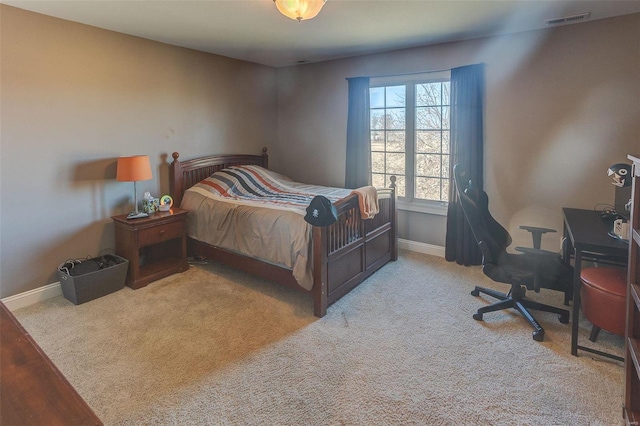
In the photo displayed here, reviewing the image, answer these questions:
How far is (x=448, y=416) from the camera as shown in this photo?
6.06 feet

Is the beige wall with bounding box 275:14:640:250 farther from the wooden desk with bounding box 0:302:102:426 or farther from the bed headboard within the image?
the wooden desk with bounding box 0:302:102:426

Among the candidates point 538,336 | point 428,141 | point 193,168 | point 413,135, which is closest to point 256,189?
point 193,168

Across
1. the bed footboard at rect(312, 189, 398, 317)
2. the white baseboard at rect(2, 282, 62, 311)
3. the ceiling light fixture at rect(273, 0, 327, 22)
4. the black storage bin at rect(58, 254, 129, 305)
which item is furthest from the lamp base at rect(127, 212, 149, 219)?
the ceiling light fixture at rect(273, 0, 327, 22)

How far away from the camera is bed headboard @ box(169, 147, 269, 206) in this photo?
408 cm

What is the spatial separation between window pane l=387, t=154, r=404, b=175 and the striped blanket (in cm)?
73

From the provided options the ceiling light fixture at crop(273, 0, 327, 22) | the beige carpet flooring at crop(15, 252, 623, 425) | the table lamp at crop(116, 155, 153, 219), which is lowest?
the beige carpet flooring at crop(15, 252, 623, 425)

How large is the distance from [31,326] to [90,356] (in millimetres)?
789

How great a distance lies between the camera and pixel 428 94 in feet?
13.7

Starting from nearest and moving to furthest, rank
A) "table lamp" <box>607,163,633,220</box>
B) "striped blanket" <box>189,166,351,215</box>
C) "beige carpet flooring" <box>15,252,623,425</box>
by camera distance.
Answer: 1. "beige carpet flooring" <box>15,252,623,425</box>
2. "table lamp" <box>607,163,633,220</box>
3. "striped blanket" <box>189,166,351,215</box>

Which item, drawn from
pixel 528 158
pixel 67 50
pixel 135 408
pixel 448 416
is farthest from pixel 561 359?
pixel 67 50

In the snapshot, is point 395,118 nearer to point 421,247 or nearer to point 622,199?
point 421,247

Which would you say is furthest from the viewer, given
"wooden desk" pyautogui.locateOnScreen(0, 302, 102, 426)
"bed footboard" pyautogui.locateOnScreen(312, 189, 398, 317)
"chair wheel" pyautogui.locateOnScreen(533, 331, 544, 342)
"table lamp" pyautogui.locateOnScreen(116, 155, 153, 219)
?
"table lamp" pyautogui.locateOnScreen(116, 155, 153, 219)

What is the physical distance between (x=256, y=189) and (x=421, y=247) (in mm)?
Answer: 2079

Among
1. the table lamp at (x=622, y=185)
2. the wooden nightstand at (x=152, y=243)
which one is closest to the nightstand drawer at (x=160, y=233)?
the wooden nightstand at (x=152, y=243)
